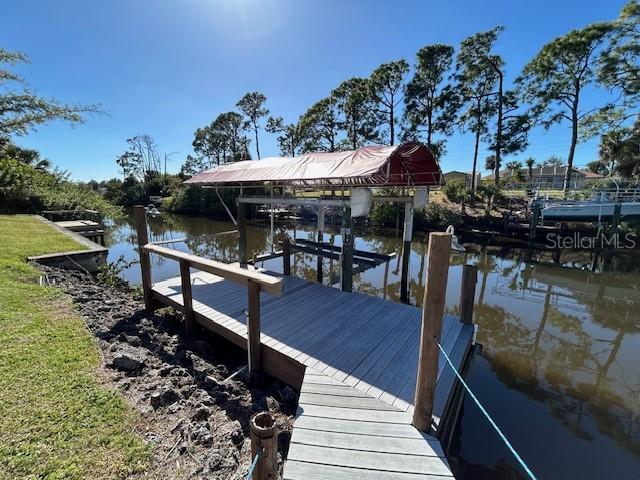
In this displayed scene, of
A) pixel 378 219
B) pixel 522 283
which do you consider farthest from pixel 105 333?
pixel 378 219

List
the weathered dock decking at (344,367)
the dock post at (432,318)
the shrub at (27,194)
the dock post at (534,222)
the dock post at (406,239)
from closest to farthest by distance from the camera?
the dock post at (432,318)
the weathered dock decking at (344,367)
the dock post at (406,239)
the shrub at (27,194)
the dock post at (534,222)

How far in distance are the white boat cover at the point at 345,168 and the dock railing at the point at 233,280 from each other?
235 centimetres

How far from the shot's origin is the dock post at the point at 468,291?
14.7 feet

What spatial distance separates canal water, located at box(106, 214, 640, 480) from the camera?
3.32m

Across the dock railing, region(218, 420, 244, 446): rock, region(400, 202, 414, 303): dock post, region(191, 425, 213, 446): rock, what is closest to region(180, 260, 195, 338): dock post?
the dock railing

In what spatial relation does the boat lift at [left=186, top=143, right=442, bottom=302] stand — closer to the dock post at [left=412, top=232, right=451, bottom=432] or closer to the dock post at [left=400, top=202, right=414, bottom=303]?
the dock post at [left=400, top=202, right=414, bottom=303]

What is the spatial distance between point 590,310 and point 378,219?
14.1 meters

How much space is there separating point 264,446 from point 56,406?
2238 mm

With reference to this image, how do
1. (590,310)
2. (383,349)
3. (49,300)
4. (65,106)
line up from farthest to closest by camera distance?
(65,106), (590,310), (49,300), (383,349)

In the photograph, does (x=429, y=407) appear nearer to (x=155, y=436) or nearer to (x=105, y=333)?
(x=155, y=436)

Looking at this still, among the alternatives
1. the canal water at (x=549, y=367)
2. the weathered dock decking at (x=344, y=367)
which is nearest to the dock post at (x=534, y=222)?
the canal water at (x=549, y=367)

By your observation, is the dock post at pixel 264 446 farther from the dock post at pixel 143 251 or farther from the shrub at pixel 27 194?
the shrub at pixel 27 194

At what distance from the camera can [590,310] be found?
7.57 metres

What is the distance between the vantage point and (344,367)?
11.3 ft
